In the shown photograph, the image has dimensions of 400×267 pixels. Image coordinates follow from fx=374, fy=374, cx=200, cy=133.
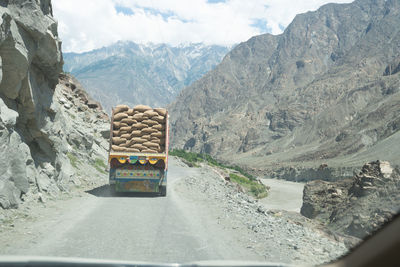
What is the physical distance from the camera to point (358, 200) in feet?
58.3

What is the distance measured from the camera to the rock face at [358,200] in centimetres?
1370

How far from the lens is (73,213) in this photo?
33.3ft

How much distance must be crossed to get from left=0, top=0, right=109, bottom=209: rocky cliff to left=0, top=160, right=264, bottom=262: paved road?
4.09 ft

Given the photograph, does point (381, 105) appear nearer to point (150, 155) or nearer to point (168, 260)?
point (150, 155)

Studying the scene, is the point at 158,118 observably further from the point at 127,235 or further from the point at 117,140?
the point at 127,235

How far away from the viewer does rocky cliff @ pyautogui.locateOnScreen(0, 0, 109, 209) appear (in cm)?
966

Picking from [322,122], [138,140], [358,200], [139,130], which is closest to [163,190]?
[138,140]

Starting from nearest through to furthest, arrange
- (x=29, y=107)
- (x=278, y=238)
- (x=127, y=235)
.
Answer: (x=127, y=235)
(x=278, y=238)
(x=29, y=107)

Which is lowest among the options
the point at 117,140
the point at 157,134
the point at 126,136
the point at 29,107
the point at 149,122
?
the point at 117,140

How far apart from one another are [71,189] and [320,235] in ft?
32.0

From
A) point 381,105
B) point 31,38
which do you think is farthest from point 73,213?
point 381,105

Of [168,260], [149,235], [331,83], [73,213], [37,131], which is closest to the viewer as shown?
[168,260]

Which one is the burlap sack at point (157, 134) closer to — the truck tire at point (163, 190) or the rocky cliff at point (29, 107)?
the truck tire at point (163, 190)

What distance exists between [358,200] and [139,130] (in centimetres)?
1083
